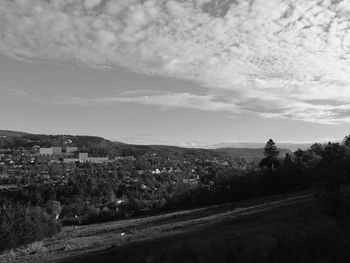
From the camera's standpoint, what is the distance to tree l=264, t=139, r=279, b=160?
363 ft

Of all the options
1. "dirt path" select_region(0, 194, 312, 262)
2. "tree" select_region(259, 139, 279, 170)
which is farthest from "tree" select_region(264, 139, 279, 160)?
"dirt path" select_region(0, 194, 312, 262)

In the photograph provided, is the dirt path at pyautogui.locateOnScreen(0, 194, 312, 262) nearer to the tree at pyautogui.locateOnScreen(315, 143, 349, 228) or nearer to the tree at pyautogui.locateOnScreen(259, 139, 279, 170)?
the tree at pyautogui.locateOnScreen(315, 143, 349, 228)

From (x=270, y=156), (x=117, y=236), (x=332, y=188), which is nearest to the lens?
(x=332, y=188)

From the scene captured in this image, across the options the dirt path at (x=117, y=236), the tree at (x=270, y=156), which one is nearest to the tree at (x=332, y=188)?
the dirt path at (x=117, y=236)

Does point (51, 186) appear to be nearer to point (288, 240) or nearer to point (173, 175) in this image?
point (173, 175)

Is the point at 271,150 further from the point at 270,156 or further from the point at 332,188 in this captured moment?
the point at 332,188

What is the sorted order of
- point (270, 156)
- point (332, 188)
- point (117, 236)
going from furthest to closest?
point (270, 156) < point (117, 236) < point (332, 188)

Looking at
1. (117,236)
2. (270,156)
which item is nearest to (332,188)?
(117,236)

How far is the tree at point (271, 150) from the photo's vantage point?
363 feet

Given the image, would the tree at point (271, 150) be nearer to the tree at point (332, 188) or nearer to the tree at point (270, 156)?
the tree at point (270, 156)

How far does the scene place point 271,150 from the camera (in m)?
112

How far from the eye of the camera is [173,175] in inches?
7160

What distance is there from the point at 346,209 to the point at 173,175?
548 ft

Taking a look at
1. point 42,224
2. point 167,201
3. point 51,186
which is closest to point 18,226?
point 42,224
